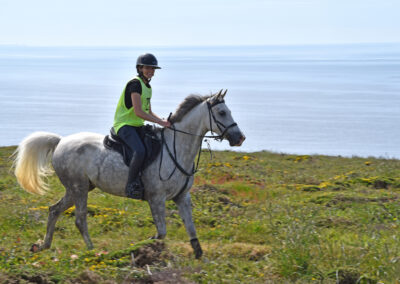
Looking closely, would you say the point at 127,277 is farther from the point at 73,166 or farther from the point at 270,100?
the point at 270,100

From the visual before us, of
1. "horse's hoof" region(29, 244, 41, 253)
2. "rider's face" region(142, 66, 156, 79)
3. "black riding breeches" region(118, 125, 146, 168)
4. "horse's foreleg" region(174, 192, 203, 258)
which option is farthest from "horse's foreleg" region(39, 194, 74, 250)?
"rider's face" region(142, 66, 156, 79)

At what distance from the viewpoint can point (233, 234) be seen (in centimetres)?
1215

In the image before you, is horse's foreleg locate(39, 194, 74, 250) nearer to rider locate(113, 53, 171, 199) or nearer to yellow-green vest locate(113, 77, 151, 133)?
rider locate(113, 53, 171, 199)

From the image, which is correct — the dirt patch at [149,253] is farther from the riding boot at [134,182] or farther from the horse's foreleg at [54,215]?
the horse's foreleg at [54,215]

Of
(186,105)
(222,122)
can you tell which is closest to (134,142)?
(186,105)

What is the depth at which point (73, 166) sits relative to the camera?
10289mm

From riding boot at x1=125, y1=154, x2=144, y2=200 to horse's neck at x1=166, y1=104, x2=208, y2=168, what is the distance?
0.77m

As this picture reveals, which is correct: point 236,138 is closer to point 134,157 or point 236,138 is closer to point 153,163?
point 153,163

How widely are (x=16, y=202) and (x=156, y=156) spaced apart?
6.50 meters

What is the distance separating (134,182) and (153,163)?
48 centimetres

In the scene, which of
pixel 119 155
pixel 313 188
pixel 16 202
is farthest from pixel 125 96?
pixel 313 188

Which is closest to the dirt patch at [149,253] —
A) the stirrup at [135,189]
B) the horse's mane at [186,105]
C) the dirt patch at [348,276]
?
the stirrup at [135,189]

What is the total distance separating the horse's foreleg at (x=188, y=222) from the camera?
32.0 ft

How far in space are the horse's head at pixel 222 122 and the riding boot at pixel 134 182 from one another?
147 centimetres
